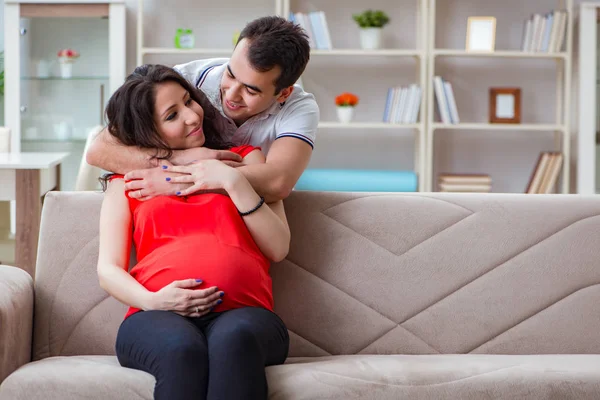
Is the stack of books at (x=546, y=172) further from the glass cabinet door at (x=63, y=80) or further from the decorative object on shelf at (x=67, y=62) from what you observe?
the decorative object on shelf at (x=67, y=62)

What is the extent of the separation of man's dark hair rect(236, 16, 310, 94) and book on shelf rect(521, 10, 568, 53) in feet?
10.7

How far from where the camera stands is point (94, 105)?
477 cm

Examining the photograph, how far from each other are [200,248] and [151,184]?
192mm

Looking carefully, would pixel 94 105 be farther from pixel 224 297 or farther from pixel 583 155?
pixel 224 297

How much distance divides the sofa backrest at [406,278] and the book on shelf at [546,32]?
10.0 feet

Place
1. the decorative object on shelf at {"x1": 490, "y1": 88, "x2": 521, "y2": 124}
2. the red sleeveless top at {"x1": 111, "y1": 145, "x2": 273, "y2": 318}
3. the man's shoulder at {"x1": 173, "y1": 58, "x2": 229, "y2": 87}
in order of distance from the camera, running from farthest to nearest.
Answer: the decorative object on shelf at {"x1": 490, "y1": 88, "x2": 521, "y2": 124}, the man's shoulder at {"x1": 173, "y1": 58, "x2": 229, "y2": 87}, the red sleeveless top at {"x1": 111, "y1": 145, "x2": 273, "y2": 318}

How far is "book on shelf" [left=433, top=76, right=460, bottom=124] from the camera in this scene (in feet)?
15.2

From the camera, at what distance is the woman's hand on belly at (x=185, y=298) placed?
1.49 m

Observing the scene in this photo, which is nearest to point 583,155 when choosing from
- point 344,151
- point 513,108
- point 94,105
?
point 513,108

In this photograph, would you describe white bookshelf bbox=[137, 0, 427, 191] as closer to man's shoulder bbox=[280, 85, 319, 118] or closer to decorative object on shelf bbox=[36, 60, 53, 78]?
decorative object on shelf bbox=[36, 60, 53, 78]

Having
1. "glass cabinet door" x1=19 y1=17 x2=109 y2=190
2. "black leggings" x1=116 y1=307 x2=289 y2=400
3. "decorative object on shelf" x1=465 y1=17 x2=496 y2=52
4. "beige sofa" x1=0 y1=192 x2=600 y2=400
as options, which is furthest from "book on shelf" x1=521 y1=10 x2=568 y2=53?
"black leggings" x1=116 y1=307 x2=289 y2=400

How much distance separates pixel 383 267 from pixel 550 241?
402 millimetres

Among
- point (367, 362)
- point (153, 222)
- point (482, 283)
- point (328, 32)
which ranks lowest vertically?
point (367, 362)

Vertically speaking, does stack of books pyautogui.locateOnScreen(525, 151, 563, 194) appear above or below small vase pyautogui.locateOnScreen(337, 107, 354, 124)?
below
